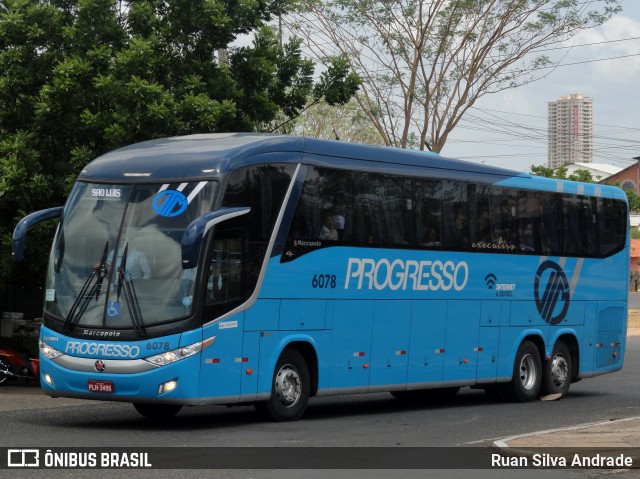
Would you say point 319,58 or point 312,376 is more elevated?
point 319,58

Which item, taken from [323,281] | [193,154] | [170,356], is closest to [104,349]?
[170,356]

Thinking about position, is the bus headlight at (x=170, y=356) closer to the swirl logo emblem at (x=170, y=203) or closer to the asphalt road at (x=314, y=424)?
the asphalt road at (x=314, y=424)

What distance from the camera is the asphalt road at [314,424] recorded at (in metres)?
12.8

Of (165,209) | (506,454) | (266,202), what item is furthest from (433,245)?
(506,454)

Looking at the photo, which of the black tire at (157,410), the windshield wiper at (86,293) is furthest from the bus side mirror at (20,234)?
the black tire at (157,410)

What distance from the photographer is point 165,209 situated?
568 inches

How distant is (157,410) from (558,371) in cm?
818

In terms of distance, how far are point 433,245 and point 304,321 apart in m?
3.10

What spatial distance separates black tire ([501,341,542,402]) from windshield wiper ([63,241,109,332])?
27.0 feet

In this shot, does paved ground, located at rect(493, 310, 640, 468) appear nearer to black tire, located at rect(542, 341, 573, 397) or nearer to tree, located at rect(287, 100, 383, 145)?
black tire, located at rect(542, 341, 573, 397)

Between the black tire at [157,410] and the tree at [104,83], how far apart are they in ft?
17.9

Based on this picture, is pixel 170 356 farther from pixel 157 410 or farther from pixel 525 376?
pixel 525 376
